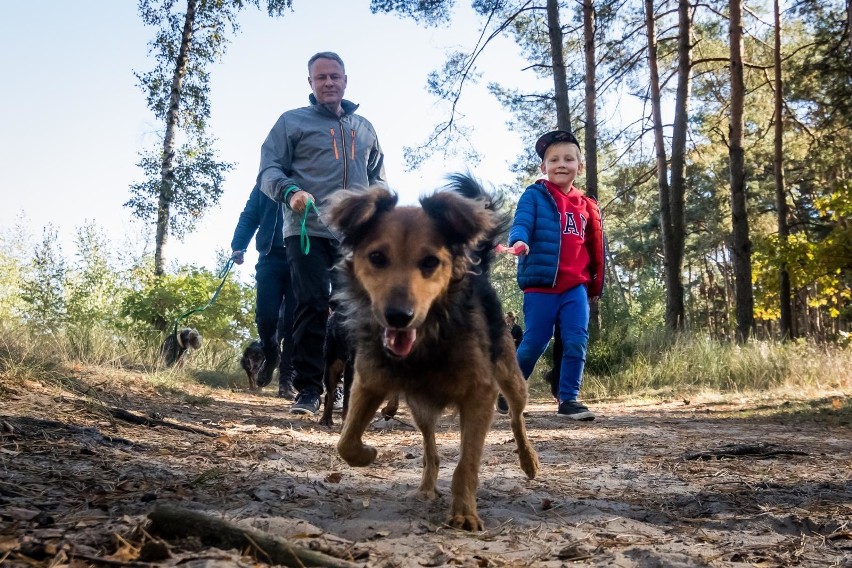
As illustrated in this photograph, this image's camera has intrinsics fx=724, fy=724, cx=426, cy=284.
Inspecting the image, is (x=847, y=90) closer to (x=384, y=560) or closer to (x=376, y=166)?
(x=376, y=166)

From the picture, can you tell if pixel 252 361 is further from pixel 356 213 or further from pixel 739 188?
pixel 739 188

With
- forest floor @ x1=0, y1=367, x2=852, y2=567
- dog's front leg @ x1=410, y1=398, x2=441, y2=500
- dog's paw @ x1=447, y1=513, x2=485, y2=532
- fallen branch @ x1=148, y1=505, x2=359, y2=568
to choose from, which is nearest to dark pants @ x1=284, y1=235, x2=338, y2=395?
forest floor @ x1=0, y1=367, x2=852, y2=567

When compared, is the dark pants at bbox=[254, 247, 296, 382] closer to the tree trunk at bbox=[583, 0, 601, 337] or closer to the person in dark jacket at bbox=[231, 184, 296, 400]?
the person in dark jacket at bbox=[231, 184, 296, 400]

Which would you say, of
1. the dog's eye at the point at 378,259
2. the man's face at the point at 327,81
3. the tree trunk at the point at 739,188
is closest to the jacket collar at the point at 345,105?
the man's face at the point at 327,81

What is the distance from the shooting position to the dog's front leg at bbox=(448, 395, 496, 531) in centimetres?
290

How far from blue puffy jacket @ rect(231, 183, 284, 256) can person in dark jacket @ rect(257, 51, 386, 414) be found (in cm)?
212

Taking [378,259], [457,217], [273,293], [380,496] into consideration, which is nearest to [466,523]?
[380,496]

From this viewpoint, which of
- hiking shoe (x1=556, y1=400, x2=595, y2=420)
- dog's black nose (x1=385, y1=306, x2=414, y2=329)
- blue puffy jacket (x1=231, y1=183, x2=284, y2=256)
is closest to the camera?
dog's black nose (x1=385, y1=306, x2=414, y2=329)

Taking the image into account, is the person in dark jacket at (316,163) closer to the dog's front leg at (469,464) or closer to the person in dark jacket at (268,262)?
the person in dark jacket at (268,262)

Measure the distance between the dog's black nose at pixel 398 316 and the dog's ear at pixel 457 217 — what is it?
1.90ft

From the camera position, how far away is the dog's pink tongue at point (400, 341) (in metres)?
3.28

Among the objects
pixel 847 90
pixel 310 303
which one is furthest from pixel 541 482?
pixel 847 90

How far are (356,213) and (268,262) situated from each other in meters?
5.42

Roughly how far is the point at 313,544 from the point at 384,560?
219 mm
